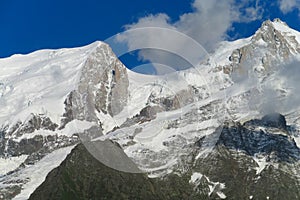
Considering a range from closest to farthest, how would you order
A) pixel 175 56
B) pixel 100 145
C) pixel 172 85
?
1. pixel 175 56
2. pixel 172 85
3. pixel 100 145

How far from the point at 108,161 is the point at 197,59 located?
802 inches

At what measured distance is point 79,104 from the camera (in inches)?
2638

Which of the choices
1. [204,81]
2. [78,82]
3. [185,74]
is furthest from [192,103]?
[78,82]

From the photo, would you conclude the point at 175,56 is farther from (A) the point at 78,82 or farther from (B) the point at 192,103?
(A) the point at 78,82

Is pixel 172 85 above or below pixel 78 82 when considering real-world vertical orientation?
below

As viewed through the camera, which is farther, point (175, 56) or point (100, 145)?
point (100, 145)

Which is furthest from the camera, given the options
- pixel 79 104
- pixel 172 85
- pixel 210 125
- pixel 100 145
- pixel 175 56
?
pixel 210 125

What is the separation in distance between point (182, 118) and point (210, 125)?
525 inches

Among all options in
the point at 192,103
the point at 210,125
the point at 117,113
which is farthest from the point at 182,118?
the point at 210,125

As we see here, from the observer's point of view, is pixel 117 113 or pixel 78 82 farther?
pixel 78 82

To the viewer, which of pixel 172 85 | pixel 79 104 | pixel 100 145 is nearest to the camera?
pixel 172 85

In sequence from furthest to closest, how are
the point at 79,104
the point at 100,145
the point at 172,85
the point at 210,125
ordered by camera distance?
the point at 210,125, the point at 79,104, the point at 100,145, the point at 172,85

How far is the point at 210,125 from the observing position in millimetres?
75562

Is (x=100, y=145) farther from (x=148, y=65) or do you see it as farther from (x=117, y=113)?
(x=148, y=65)
